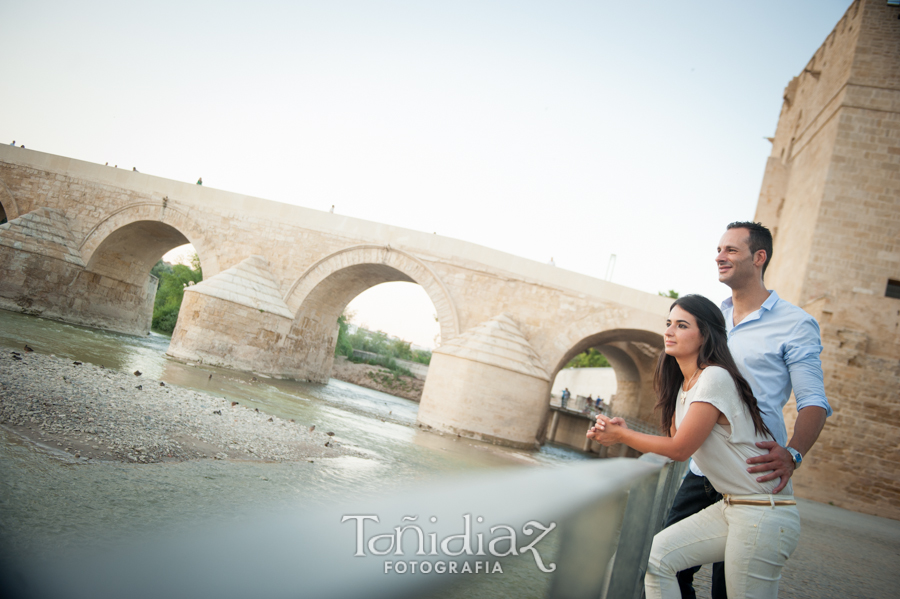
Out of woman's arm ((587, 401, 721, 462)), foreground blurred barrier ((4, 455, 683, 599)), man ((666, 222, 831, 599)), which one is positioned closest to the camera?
foreground blurred barrier ((4, 455, 683, 599))

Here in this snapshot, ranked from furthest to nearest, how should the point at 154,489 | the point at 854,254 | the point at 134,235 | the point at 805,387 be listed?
the point at 134,235 → the point at 854,254 → the point at 154,489 → the point at 805,387

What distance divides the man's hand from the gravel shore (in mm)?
3345

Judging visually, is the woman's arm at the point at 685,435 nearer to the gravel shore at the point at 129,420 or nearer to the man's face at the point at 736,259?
the man's face at the point at 736,259

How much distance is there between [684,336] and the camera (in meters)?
1.59

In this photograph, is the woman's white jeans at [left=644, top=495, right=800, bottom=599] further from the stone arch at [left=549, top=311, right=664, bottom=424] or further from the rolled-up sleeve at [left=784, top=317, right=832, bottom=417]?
the stone arch at [left=549, top=311, right=664, bottom=424]

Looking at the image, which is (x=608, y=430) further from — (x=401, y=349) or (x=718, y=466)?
(x=401, y=349)

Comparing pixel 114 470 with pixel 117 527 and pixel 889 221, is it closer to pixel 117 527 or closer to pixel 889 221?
pixel 117 527

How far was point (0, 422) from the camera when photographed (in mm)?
3406

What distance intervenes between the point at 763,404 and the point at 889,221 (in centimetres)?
1143

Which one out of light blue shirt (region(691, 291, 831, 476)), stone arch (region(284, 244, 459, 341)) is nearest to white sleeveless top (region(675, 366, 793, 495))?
light blue shirt (region(691, 291, 831, 476))

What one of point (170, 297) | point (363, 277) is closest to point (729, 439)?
point (363, 277)

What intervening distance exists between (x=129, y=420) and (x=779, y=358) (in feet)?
14.6

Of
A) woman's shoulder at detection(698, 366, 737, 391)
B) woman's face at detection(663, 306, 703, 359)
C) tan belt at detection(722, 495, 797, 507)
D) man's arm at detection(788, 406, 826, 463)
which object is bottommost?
tan belt at detection(722, 495, 797, 507)

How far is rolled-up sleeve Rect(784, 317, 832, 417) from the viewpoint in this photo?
1.73 m
